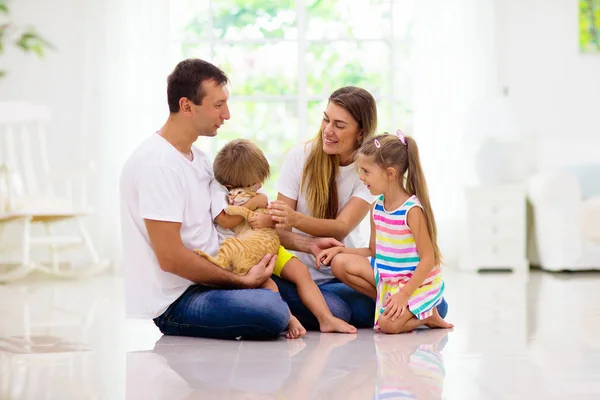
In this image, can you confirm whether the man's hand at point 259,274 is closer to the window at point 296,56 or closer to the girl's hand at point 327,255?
the girl's hand at point 327,255

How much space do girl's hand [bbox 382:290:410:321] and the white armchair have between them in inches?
109

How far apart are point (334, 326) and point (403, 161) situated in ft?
2.02

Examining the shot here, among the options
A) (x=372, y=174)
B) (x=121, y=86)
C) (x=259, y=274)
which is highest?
(x=121, y=86)

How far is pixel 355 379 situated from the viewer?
7.28 ft

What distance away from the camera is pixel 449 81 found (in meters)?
6.08

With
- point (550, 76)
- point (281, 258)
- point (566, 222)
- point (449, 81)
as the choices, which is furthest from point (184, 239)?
point (550, 76)

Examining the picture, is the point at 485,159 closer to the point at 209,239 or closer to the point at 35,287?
the point at 35,287

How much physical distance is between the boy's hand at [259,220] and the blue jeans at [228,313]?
0.23 m

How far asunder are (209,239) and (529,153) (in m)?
3.80

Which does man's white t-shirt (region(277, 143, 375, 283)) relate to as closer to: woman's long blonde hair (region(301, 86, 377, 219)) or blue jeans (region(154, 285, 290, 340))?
woman's long blonde hair (region(301, 86, 377, 219))

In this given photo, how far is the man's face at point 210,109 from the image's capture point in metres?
2.83

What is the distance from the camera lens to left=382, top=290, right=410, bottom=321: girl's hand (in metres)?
2.91

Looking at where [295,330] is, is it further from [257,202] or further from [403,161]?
[403,161]

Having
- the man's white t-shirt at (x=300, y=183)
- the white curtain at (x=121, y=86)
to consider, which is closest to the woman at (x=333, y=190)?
the man's white t-shirt at (x=300, y=183)
